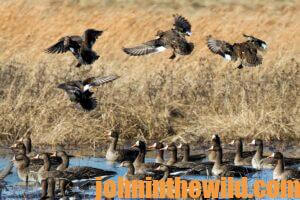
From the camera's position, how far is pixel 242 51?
19984 mm

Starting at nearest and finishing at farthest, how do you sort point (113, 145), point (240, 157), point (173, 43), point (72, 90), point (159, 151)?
point (72, 90) < point (173, 43) < point (240, 157) < point (159, 151) < point (113, 145)

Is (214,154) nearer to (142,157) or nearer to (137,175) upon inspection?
(142,157)

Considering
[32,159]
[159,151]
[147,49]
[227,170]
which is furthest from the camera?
[159,151]

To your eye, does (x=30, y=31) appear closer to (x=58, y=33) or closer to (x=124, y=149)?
(x=58, y=33)

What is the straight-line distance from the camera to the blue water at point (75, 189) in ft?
59.6

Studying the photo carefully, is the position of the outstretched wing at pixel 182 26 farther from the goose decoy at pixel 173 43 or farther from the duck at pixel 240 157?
the duck at pixel 240 157

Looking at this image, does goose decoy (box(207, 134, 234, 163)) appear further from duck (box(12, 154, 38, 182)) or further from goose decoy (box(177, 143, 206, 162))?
duck (box(12, 154, 38, 182))

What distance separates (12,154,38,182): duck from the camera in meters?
→ 20.1

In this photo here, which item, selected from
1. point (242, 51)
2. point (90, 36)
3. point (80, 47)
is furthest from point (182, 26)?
point (80, 47)

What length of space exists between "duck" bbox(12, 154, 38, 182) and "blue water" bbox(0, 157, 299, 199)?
0.14 m

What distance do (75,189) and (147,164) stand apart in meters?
1.87

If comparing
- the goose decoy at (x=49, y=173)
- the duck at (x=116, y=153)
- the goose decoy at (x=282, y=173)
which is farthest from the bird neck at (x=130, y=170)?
the duck at (x=116, y=153)

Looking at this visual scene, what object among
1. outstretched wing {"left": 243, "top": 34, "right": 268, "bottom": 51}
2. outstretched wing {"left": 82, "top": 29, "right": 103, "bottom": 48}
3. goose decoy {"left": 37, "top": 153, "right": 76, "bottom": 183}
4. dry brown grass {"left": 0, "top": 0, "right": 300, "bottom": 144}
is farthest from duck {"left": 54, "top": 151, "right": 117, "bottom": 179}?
dry brown grass {"left": 0, "top": 0, "right": 300, "bottom": 144}

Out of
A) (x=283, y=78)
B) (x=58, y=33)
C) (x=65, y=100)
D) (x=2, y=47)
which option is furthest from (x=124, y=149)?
(x=58, y=33)
